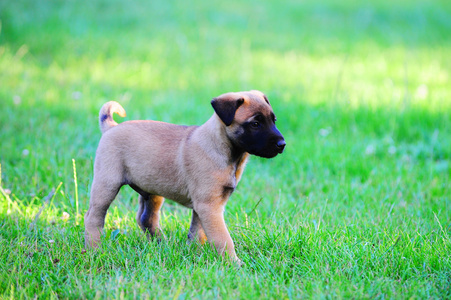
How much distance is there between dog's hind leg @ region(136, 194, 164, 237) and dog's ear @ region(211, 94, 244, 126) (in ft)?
3.32

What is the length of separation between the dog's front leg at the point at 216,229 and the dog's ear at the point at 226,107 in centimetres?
64

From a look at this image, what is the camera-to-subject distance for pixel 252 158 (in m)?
5.55

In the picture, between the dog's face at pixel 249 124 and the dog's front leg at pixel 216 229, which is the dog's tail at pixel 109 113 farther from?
the dog's front leg at pixel 216 229

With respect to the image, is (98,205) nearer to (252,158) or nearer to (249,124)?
(249,124)

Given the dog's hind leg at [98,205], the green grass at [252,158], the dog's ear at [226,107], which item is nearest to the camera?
the green grass at [252,158]

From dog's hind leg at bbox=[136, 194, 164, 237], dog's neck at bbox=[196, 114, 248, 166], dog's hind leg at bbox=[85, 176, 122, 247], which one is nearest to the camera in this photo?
dog's neck at bbox=[196, 114, 248, 166]

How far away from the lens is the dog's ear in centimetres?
319

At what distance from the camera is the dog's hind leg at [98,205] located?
138 inches

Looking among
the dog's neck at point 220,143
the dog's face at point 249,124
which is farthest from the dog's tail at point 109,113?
A: the dog's face at point 249,124

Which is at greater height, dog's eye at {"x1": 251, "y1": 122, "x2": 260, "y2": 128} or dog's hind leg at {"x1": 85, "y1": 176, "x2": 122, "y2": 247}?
dog's eye at {"x1": 251, "y1": 122, "x2": 260, "y2": 128}

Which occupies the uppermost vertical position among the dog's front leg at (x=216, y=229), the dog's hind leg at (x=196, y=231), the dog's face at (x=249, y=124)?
the dog's face at (x=249, y=124)

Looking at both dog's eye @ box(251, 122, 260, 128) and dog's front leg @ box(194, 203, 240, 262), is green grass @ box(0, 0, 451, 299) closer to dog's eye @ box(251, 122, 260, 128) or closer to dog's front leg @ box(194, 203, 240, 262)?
dog's front leg @ box(194, 203, 240, 262)

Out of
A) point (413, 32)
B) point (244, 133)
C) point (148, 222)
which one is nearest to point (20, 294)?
point (148, 222)

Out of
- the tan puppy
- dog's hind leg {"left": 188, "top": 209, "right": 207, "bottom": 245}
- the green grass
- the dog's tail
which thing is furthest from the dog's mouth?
the dog's tail
